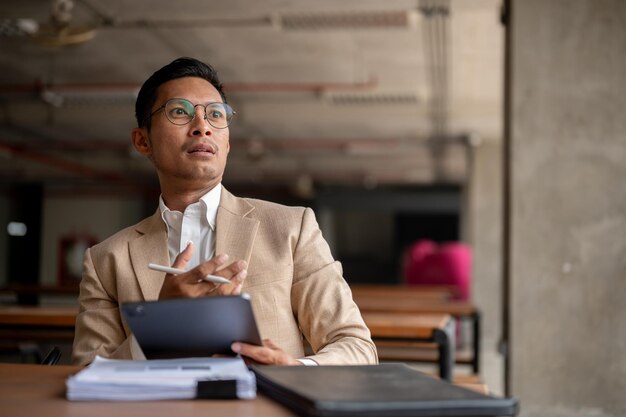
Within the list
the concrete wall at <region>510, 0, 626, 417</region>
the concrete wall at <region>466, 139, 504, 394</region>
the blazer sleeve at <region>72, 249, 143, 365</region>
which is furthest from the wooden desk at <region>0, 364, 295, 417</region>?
the concrete wall at <region>466, 139, 504, 394</region>

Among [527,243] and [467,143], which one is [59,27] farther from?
[467,143]

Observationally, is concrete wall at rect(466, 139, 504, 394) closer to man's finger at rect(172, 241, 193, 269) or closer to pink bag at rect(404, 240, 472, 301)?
pink bag at rect(404, 240, 472, 301)

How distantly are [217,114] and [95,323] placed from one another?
0.46m

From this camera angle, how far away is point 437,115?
10.4 m

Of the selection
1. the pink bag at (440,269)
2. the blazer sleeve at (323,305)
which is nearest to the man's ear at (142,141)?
the blazer sleeve at (323,305)

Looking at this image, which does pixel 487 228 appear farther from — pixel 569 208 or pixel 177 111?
pixel 177 111

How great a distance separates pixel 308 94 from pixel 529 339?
5.54 meters

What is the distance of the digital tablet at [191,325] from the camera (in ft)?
3.69

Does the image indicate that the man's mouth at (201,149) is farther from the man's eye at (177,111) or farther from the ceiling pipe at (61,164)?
the ceiling pipe at (61,164)

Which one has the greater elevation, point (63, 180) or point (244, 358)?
point (63, 180)

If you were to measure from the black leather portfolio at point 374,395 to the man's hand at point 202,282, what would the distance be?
0.65ft

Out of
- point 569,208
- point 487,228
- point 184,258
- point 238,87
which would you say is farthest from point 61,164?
point 184,258

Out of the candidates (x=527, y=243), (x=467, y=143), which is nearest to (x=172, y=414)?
(x=527, y=243)

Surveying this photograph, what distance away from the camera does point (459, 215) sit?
20.0 m
